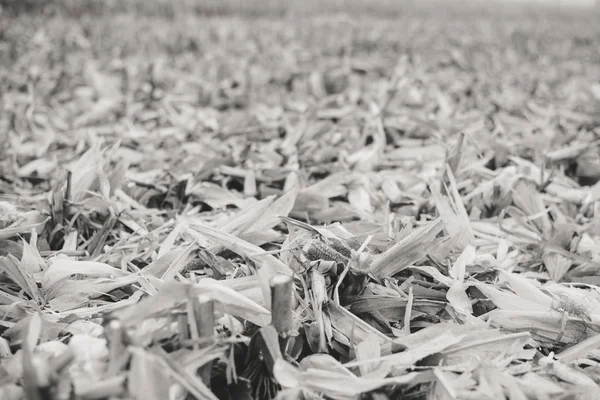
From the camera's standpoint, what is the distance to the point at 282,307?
53 cm

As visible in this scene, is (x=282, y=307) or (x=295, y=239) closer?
(x=282, y=307)

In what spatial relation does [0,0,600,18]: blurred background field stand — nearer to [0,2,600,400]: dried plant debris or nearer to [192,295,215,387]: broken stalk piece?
[0,2,600,400]: dried plant debris

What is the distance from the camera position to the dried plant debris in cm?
53

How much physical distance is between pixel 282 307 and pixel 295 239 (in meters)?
0.14

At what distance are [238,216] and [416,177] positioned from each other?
43cm

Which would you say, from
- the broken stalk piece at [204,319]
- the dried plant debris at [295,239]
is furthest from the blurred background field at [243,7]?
the broken stalk piece at [204,319]

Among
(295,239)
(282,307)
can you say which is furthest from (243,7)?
(282,307)

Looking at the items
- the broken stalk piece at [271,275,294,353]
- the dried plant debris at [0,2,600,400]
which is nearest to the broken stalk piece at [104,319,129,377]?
the dried plant debris at [0,2,600,400]

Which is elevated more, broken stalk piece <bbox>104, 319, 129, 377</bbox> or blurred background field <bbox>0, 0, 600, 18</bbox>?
blurred background field <bbox>0, 0, 600, 18</bbox>

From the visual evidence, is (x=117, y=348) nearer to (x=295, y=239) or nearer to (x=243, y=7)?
(x=295, y=239)

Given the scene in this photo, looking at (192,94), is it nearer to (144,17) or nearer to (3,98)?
(3,98)

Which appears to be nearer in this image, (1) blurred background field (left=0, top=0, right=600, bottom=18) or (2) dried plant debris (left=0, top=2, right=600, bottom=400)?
(2) dried plant debris (left=0, top=2, right=600, bottom=400)

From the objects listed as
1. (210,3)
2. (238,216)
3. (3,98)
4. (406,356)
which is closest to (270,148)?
(238,216)

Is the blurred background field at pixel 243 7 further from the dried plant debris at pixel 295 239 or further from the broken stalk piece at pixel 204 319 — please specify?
the broken stalk piece at pixel 204 319
